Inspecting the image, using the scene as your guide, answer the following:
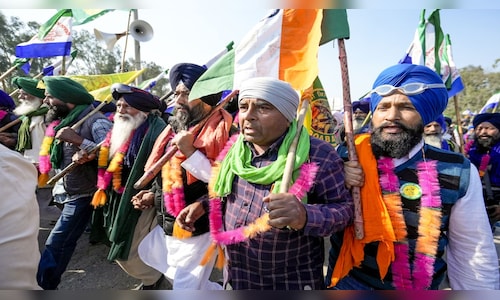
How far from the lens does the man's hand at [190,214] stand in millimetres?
2107

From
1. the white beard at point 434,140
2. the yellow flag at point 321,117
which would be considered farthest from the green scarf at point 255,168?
the white beard at point 434,140

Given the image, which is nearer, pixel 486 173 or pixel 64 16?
pixel 486 173

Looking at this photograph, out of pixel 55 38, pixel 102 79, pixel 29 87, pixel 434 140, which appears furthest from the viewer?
pixel 102 79

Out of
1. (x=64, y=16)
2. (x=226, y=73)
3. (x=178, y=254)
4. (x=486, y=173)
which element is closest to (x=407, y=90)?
(x=226, y=73)

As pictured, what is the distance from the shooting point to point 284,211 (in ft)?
4.19

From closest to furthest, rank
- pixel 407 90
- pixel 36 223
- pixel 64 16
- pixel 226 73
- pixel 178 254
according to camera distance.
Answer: pixel 36 223 → pixel 407 90 → pixel 226 73 → pixel 178 254 → pixel 64 16

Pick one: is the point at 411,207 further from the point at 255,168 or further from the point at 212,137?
the point at 212,137

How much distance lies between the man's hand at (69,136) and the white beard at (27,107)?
6.57 feet

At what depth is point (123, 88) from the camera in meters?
3.12

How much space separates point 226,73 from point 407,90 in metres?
1.06

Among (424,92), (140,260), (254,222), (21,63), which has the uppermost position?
(21,63)

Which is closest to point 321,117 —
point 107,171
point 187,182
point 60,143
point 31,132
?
point 187,182

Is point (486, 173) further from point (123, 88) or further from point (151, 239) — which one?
point (123, 88)

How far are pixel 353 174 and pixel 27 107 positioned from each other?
16.4 ft
